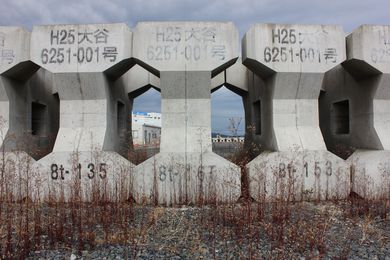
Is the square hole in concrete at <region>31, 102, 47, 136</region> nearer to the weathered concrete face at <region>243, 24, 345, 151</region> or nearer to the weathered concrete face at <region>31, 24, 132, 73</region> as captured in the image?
the weathered concrete face at <region>31, 24, 132, 73</region>

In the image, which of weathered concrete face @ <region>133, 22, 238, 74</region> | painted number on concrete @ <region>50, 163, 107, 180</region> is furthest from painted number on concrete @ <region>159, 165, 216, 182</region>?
weathered concrete face @ <region>133, 22, 238, 74</region>

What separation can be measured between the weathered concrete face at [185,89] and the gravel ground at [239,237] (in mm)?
1400

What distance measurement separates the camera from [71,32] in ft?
28.4

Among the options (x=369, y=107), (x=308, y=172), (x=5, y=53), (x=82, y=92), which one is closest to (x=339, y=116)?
(x=369, y=107)

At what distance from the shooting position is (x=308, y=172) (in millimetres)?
8625

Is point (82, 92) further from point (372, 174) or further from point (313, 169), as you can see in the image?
point (372, 174)

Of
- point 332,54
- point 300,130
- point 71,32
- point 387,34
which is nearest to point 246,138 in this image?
point 300,130

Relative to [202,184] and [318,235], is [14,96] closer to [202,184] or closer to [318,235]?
[202,184]

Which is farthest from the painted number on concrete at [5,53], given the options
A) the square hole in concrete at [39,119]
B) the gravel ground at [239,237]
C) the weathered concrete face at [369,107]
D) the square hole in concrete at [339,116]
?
the square hole in concrete at [339,116]

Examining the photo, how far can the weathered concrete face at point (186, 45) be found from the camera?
8570 mm

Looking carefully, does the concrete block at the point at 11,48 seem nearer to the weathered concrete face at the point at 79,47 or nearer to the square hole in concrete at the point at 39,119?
the weathered concrete face at the point at 79,47

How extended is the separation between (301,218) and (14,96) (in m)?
8.67

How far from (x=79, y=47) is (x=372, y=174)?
29.1 ft

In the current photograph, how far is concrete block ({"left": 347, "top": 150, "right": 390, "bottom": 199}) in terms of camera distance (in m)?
8.77
